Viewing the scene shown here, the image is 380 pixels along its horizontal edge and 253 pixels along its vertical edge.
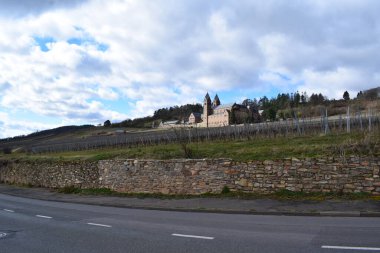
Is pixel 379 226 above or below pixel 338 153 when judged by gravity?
below

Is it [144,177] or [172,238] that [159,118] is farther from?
[172,238]

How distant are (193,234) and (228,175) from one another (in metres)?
8.68

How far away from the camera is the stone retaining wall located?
622 inches

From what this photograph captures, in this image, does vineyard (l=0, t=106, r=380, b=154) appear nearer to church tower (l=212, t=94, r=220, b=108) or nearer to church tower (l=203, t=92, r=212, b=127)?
church tower (l=203, t=92, r=212, b=127)

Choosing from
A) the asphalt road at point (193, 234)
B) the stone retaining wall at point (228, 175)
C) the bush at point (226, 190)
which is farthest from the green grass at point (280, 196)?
the asphalt road at point (193, 234)

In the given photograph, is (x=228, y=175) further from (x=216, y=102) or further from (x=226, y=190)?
(x=216, y=102)

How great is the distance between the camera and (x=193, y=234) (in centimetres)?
1021

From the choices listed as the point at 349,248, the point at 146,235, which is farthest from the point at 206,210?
the point at 349,248

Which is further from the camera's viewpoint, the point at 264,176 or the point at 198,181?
the point at 198,181

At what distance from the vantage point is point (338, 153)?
54.2 ft

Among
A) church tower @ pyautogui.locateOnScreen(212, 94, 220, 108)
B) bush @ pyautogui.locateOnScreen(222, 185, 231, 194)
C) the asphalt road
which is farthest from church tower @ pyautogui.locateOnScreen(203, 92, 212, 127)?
the asphalt road

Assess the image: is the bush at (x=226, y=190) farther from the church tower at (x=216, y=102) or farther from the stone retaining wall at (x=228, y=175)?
the church tower at (x=216, y=102)

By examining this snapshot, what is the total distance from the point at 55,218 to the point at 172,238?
7.22 metres

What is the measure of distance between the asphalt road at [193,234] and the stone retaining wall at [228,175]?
4040mm
